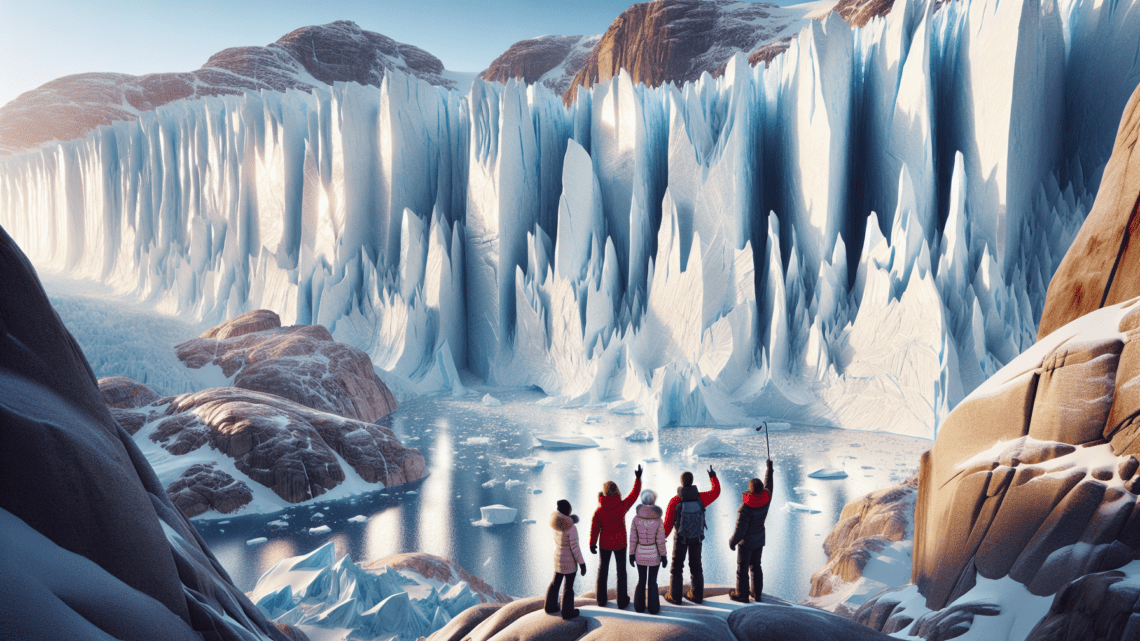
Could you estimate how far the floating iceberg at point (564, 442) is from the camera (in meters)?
8.16

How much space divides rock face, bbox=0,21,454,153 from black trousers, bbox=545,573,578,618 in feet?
81.5

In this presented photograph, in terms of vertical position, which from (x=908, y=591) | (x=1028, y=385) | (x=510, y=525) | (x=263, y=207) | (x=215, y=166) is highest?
(x=215, y=166)

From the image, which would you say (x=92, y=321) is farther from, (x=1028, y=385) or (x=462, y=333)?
(x=1028, y=385)

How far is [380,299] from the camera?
43.0 feet

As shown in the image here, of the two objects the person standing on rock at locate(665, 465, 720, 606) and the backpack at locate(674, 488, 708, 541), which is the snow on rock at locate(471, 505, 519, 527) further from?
the backpack at locate(674, 488, 708, 541)

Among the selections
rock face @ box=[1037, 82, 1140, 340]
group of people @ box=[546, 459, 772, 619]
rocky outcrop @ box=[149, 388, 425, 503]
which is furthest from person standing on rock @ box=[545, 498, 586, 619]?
rocky outcrop @ box=[149, 388, 425, 503]

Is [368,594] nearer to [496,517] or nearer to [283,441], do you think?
[496,517]

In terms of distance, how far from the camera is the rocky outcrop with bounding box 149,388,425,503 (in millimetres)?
6402

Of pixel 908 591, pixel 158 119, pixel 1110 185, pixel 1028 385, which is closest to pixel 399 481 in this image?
pixel 908 591

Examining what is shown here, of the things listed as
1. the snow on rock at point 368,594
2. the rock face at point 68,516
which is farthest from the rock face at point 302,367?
the rock face at point 68,516

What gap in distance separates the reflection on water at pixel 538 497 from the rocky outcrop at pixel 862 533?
0.17m

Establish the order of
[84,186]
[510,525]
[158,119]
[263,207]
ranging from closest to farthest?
[510,525] → [263,207] → [158,119] → [84,186]

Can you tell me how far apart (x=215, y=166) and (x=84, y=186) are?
9.48 meters

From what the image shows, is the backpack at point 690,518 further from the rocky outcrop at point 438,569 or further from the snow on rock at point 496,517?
the snow on rock at point 496,517
